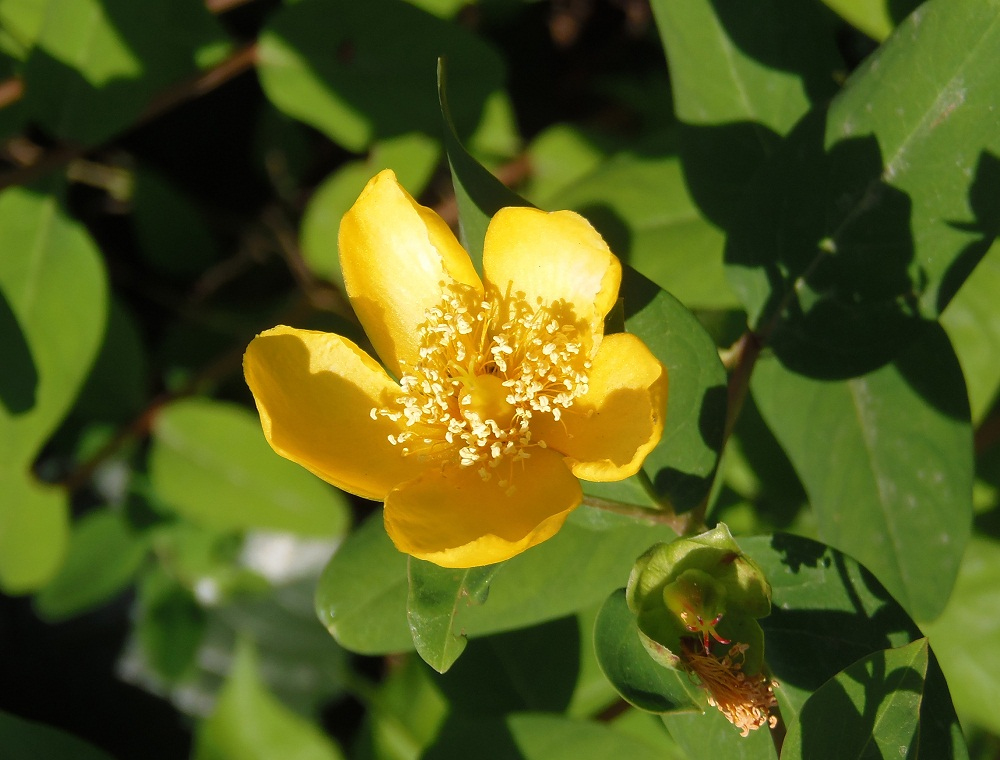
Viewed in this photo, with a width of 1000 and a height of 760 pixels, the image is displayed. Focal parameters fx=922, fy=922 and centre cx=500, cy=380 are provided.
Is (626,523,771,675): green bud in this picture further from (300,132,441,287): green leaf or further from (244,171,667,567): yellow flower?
(300,132,441,287): green leaf

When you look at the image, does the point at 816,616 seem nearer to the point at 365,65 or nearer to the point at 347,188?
the point at 365,65

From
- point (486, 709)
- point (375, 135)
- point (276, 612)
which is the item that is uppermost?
point (375, 135)

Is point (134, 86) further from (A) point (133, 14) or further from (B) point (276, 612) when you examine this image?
(B) point (276, 612)

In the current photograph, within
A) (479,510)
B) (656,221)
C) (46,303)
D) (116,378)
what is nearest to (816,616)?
(479,510)

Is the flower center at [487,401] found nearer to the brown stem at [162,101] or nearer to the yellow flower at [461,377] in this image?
the yellow flower at [461,377]

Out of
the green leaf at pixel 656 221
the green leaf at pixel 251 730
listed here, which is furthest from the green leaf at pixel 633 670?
the green leaf at pixel 251 730

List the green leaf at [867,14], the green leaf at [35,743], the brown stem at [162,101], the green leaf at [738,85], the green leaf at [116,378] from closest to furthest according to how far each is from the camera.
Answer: the green leaf at [35,743] < the green leaf at [738,85] < the green leaf at [867,14] < the brown stem at [162,101] < the green leaf at [116,378]

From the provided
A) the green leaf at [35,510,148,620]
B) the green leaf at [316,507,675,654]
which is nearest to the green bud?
the green leaf at [316,507,675,654]

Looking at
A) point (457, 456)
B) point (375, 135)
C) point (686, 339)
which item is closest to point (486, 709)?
point (457, 456)
